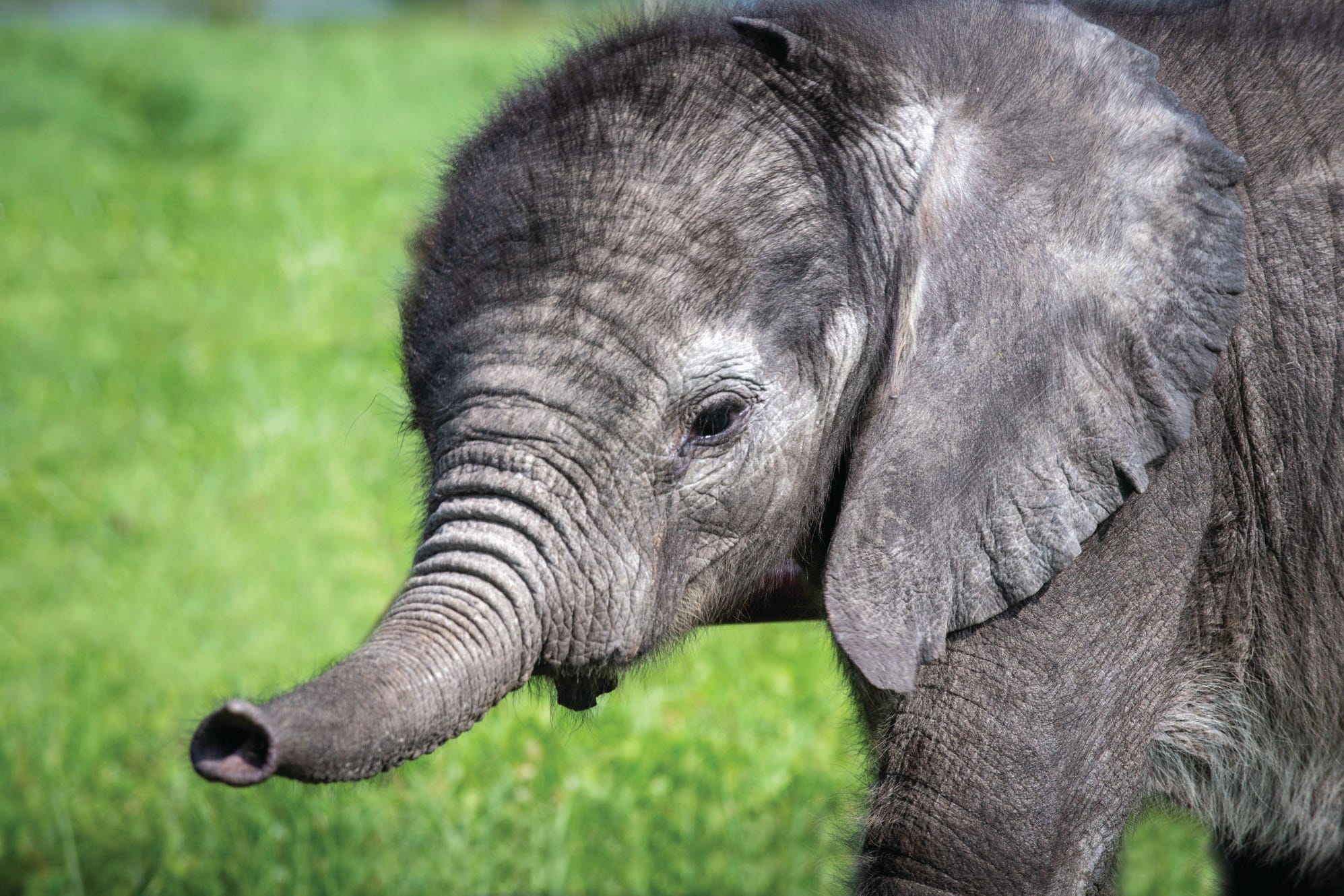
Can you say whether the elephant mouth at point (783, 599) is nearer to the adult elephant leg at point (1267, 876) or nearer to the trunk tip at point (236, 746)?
the trunk tip at point (236, 746)

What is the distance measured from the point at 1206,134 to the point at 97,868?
3.95 meters

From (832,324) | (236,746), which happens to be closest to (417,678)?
(236,746)

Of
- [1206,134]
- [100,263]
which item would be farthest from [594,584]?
[100,263]

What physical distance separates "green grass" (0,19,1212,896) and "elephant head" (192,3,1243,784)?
0.55 meters

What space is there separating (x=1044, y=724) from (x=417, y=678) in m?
1.16

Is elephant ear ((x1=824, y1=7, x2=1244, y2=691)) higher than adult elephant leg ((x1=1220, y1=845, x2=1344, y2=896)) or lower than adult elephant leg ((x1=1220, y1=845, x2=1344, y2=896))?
higher

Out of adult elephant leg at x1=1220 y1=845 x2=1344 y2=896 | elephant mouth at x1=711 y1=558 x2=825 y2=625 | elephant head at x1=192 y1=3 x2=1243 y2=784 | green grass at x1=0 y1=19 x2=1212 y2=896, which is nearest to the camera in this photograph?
elephant head at x1=192 y1=3 x2=1243 y2=784

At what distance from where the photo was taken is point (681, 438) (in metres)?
2.50

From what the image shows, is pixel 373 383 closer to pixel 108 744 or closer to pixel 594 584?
pixel 108 744

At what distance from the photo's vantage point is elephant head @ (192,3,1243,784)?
2.44 meters

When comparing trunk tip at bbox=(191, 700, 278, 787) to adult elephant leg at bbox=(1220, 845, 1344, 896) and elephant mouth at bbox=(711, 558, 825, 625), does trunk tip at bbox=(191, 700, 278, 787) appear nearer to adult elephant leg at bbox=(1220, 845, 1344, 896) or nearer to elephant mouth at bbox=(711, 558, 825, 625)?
elephant mouth at bbox=(711, 558, 825, 625)

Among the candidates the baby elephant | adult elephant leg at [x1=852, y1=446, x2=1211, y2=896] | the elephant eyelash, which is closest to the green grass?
adult elephant leg at [x1=852, y1=446, x2=1211, y2=896]

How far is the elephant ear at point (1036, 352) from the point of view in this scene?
Result: 247 cm

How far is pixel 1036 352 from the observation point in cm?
247
